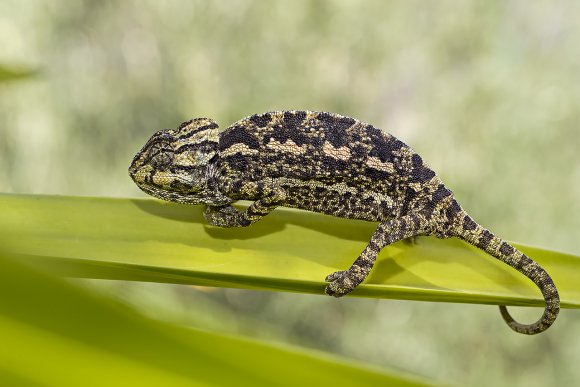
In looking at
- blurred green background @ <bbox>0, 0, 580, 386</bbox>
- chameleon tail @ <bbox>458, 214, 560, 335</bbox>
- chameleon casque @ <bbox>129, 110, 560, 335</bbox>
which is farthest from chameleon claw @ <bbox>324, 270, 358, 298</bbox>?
blurred green background @ <bbox>0, 0, 580, 386</bbox>

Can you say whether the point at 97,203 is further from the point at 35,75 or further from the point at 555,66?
the point at 555,66

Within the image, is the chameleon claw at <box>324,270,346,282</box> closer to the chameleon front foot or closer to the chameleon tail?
the chameleon front foot

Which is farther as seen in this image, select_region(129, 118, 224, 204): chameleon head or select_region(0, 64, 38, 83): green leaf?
select_region(129, 118, 224, 204): chameleon head

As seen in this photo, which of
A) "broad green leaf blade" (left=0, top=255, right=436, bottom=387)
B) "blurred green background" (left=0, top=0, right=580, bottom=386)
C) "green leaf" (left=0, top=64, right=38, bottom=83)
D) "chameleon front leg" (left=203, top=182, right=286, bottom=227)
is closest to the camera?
"broad green leaf blade" (left=0, top=255, right=436, bottom=387)

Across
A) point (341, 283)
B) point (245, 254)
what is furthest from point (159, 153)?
point (341, 283)

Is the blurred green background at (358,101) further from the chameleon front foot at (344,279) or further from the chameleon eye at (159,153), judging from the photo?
the chameleon front foot at (344,279)

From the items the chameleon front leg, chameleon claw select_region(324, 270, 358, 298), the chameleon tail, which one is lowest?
chameleon claw select_region(324, 270, 358, 298)

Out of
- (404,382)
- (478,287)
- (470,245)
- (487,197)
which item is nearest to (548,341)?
(487,197)
